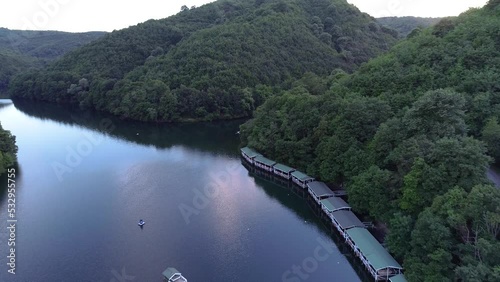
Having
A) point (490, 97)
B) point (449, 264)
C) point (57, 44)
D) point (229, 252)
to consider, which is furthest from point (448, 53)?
point (57, 44)

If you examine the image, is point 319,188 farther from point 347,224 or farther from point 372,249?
point 372,249

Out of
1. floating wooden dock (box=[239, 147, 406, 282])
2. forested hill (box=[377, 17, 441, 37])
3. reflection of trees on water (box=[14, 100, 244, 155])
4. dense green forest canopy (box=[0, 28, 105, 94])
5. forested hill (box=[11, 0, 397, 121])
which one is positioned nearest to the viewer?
floating wooden dock (box=[239, 147, 406, 282])

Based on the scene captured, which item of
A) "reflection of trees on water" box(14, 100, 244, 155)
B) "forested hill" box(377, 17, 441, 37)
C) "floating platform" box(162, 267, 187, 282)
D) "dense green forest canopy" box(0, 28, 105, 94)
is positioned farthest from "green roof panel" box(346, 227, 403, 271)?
"dense green forest canopy" box(0, 28, 105, 94)

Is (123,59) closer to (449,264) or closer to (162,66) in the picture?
(162,66)

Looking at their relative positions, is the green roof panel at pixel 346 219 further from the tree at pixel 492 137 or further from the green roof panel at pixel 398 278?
the tree at pixel 492 137

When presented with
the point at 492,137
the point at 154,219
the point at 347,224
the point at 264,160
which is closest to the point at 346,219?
the point at 347,224

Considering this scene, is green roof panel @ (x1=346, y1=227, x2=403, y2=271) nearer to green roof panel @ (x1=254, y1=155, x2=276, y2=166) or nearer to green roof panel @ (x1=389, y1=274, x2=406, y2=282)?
green roof panel @ (x1=389, y1=274, x2=406, y2=282)

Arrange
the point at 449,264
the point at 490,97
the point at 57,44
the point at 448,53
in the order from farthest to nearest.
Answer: the point at 57,44 < the point at 448,53 < the point at 490,97 < the point at 449,264
